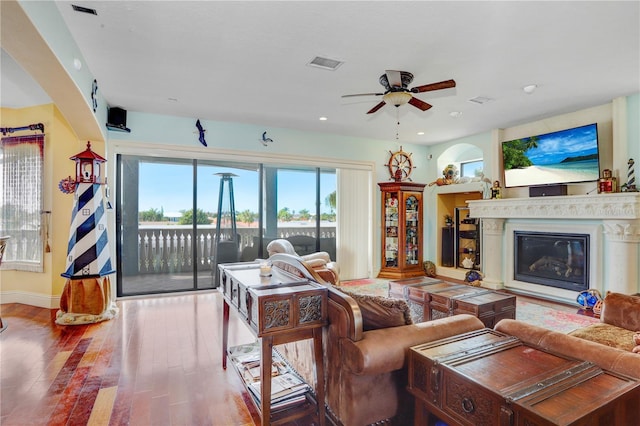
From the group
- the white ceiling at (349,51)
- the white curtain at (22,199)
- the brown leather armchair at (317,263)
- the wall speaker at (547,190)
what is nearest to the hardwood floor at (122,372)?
the white curtain at (22,199)

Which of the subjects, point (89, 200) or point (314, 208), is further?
point (314, 208)

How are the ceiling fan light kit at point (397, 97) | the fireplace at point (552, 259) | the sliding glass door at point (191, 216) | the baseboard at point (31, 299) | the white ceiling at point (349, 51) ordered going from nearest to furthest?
the white ceiling at point (349, 51)
the ceiling fan light kit at point (397, 97)
the baseboard at point (31, 299)
the fireplace at point (552, 259)
the sliding glass door at point (191, 216)

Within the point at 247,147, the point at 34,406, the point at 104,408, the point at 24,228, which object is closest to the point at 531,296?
the point at 247,147

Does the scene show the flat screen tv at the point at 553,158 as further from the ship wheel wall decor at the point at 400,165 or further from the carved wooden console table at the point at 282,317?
the carved wooden console table at the point at 282,317

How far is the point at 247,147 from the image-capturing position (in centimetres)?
561

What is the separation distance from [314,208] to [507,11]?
4.40 m

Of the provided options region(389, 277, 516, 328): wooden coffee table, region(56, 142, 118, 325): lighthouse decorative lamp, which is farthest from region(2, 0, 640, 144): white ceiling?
region(389, 277, 516, 328): wooden coffee table

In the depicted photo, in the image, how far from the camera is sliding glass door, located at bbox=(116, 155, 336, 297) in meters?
5.12

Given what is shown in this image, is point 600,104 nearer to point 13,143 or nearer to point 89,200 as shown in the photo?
point 89,200

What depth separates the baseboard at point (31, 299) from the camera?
14.6 feet

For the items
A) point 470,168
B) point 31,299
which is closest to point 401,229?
point 470,168

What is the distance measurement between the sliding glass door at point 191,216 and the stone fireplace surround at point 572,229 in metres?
3.39

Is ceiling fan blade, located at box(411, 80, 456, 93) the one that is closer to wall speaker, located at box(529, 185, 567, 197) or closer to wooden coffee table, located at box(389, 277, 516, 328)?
wooden coffee table, located at box(389, 277, 516, 328)

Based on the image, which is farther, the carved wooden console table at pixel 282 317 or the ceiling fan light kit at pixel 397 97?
the ceiling fan light kit at pixel 397 97
